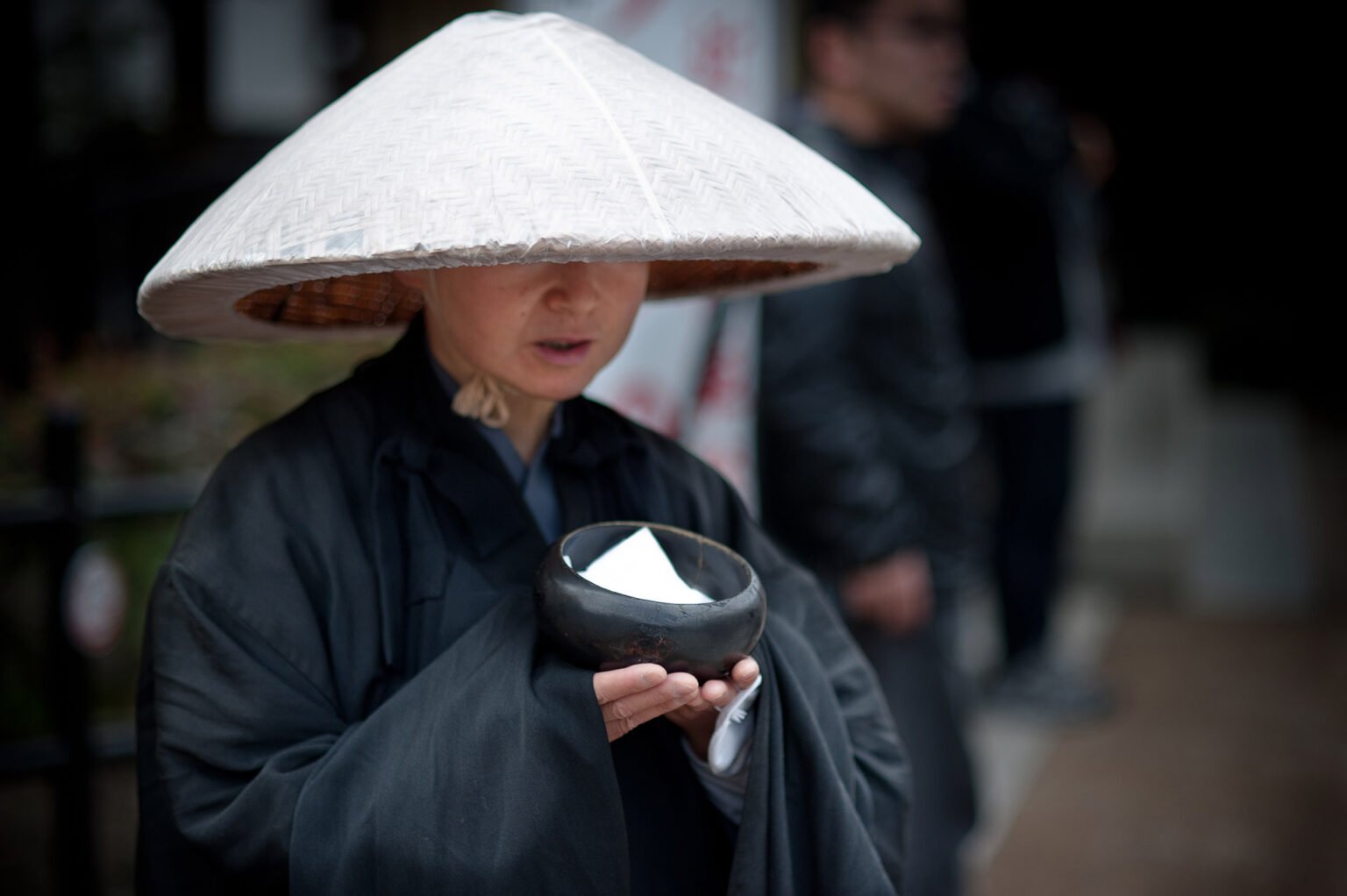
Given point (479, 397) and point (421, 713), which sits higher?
point (479, 397)

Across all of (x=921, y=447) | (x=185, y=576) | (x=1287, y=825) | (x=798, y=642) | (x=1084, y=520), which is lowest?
(x=1084, y=520)

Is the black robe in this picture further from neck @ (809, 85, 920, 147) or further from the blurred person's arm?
neck @ (809, 85, 920, 147)

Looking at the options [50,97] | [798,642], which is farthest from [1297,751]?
[50,97]

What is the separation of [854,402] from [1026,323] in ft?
6.38

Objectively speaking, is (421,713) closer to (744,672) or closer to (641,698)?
(641,698)

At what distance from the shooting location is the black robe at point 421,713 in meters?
1.24

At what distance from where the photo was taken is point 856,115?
2.95 meters

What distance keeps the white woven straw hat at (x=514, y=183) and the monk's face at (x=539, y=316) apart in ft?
0.48

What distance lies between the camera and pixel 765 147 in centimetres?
140

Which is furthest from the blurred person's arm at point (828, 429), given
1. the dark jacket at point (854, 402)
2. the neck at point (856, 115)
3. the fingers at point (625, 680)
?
the fingers at point (625, 680)

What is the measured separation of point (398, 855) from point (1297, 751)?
4.28 metres

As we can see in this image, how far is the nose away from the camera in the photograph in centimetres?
136

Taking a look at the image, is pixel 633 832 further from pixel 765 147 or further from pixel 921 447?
pixel 921 447

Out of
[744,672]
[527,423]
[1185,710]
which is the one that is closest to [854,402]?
[527,423]
